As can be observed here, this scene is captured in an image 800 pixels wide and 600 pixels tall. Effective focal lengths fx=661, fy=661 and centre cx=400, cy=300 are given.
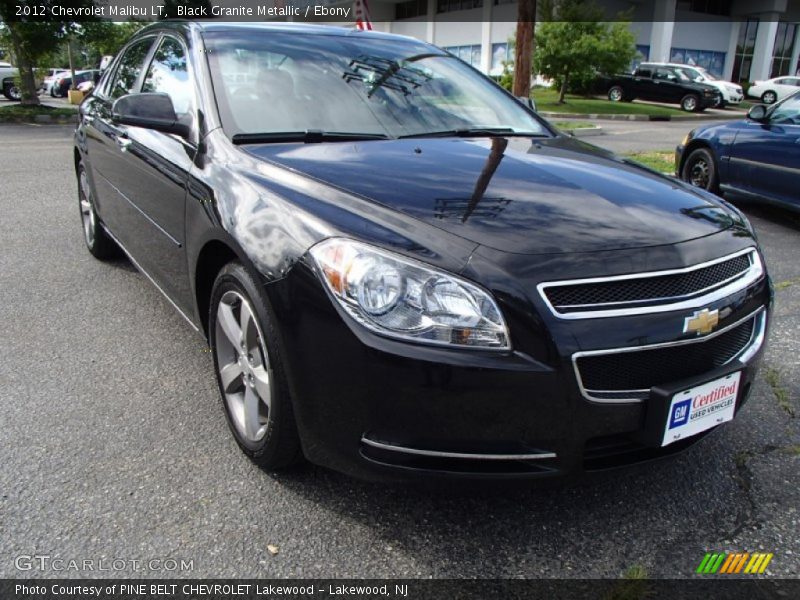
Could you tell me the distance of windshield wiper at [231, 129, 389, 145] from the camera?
2.68 metres

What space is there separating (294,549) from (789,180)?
601 centimetres

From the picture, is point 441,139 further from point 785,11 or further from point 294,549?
point 785,11

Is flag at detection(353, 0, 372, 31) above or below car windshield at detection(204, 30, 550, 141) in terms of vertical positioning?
above

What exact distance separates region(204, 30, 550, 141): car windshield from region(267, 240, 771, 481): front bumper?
1.11m

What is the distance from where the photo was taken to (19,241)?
5.55m

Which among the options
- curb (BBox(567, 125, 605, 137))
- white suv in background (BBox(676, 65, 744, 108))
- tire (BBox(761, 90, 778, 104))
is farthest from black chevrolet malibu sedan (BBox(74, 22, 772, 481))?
tire (BBox(761, 90, 778, 104))

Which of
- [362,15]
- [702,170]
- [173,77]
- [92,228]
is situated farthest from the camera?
[362,15]

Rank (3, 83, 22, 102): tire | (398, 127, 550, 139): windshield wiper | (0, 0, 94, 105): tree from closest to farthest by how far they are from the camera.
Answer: (398, 127, 550, 139): windshield wiper
(0, 0, 94, 105): tree
(3, 83, 22, 102): tire

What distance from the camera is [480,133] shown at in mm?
3135

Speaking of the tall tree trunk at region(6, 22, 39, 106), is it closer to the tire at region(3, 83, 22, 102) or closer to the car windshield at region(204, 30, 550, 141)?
→ the tire at region(3, 83, 22, 102)

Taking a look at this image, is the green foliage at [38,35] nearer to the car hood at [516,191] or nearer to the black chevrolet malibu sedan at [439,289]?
the black chevrolet malibu sedan at [439,289]

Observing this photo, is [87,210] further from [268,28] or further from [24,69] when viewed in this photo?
[24,69]

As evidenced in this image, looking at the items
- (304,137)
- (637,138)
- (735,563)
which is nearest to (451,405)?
(735,563)

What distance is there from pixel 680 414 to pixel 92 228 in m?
4.40
